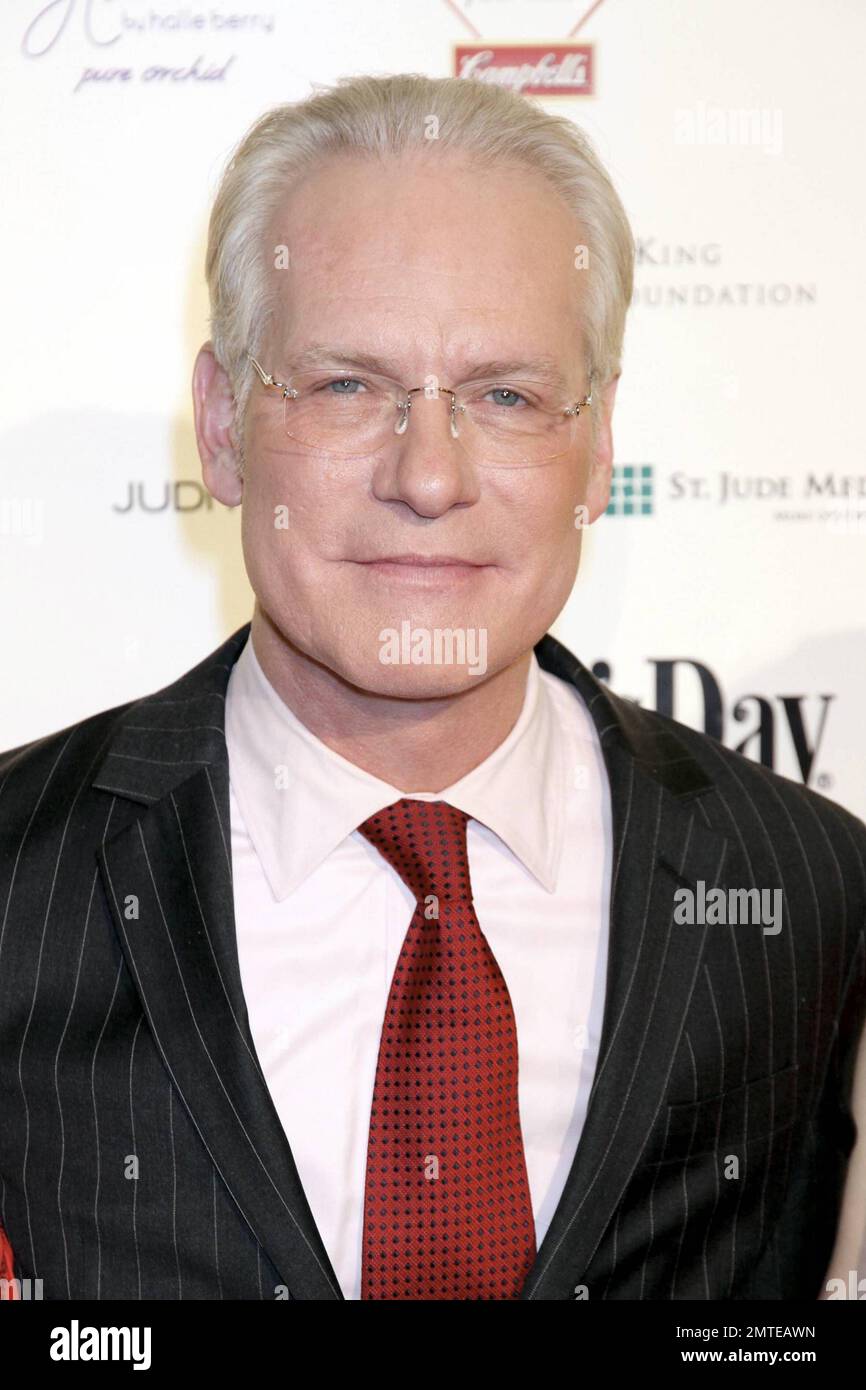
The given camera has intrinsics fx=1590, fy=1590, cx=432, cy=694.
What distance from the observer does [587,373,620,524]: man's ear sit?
1992mm

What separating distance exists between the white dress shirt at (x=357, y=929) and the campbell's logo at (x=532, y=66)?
1.11 m

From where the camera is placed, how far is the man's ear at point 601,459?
1992 mm

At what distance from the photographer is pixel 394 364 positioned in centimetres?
175

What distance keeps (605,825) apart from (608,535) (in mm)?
734

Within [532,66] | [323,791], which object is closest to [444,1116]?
[323,791]

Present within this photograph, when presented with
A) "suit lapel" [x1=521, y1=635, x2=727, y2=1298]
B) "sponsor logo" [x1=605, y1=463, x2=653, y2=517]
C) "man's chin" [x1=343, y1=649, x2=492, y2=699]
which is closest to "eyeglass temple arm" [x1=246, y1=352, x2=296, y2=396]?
"man's chin" [x1=343, y1=649, x2=492, y2=699]

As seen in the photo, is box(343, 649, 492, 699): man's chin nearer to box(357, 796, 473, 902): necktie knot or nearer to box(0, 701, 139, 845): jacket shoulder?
box(357, 796, 473, 902): necktie knot

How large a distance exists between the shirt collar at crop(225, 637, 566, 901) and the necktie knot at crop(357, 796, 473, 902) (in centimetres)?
2

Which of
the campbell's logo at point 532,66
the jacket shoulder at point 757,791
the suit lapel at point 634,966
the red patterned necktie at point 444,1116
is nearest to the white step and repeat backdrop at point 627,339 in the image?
the campbell's logo at point 532,66

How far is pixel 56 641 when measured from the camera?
2.53 metres

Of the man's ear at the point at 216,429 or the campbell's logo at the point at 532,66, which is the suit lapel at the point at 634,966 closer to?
the man's ear at the point at 216,429

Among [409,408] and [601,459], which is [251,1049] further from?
[601,459]

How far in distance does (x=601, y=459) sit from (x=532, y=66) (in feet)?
2.75
